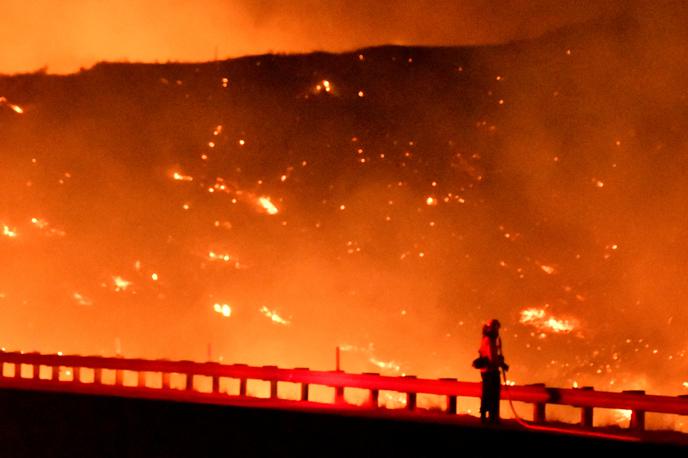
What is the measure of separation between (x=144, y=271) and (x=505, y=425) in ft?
101

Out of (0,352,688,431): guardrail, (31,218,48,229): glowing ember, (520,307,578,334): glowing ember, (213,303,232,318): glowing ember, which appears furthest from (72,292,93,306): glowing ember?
(520,307,578,334): glowing ember

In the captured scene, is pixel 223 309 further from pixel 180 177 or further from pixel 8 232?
pixel 8 232

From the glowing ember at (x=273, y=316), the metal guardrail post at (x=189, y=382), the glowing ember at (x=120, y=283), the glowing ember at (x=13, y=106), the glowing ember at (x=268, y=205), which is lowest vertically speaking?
the metal guardrail post at (x=189, y=382)

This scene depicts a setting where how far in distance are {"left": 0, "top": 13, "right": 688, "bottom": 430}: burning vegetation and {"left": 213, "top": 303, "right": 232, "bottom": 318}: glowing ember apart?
4.7 inches

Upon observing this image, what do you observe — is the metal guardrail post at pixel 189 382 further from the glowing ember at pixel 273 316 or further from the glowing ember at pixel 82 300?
the glowing ember at pixel 82 300

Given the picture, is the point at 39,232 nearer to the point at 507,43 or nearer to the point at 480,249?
the point at 480,249

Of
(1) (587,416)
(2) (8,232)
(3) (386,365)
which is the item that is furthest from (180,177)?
(1) (587,416)

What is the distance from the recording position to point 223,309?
38719mm

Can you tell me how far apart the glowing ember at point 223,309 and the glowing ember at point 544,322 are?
12074 millimetres

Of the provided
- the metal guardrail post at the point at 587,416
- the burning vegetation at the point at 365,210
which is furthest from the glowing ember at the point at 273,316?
the metal guardrail post at the point at 587,416

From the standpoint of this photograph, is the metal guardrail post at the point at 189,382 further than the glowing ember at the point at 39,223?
No

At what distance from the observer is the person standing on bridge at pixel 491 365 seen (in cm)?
1306

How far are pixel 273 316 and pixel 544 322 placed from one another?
1068 cm

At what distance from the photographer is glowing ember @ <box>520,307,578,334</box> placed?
1356 inches
